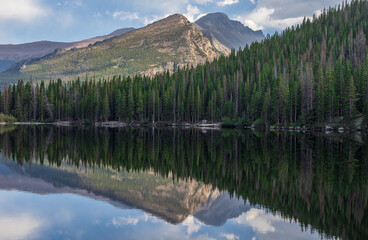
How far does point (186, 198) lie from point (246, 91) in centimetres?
9700

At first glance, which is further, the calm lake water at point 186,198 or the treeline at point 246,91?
the treeline at point 246,91

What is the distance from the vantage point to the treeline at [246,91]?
87.8 m

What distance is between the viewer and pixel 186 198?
1798 cm

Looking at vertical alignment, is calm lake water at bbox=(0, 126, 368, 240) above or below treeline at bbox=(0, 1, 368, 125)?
below

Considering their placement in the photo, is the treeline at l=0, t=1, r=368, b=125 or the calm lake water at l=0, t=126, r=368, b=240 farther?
the treeline at l=0, t=1, r=368, b=125

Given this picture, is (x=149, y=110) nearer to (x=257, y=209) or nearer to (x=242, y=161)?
(x=242, y=161)

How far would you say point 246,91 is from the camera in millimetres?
111312

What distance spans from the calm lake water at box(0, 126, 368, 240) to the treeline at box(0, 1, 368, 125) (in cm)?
6321

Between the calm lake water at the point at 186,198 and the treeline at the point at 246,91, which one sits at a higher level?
the treeline at the point at 246,91

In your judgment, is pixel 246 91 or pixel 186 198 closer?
pixel 186 198

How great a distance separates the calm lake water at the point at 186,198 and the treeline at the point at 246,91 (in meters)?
63.2

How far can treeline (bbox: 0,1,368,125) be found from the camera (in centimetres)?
8775

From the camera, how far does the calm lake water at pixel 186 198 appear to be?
12.8 metres

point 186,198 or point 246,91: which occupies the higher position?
point 246,91
